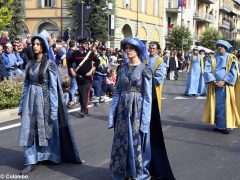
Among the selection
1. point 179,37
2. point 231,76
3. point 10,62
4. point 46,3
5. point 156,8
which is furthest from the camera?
point 156,8

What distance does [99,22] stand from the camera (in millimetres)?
32688

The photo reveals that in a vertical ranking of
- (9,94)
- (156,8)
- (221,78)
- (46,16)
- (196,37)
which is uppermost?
(156,8)

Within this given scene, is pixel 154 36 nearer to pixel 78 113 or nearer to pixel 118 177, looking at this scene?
pixel 78 113

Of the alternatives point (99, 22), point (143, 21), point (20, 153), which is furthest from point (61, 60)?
point (143, 21)

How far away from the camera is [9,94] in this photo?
10.8 metres

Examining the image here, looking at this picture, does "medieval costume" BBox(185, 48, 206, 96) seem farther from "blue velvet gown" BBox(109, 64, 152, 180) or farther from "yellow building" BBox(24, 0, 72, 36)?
"yellow building" BBox(24, 0, 72, 36)

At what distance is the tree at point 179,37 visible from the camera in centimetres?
4791

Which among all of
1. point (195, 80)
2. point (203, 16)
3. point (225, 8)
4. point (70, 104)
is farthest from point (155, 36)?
point (70, 104)

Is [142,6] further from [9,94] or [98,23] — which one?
[9,94]

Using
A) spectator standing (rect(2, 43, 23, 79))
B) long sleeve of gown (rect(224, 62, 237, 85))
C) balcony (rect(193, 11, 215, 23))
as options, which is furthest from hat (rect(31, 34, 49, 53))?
balcony (rect(193, 11, 215, 23))

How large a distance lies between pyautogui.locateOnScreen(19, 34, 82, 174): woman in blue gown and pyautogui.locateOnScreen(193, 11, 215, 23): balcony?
6022 cm

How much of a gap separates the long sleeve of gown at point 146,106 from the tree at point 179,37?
4206 centimetres

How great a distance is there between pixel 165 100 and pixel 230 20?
278ft

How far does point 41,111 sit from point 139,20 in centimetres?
4091
